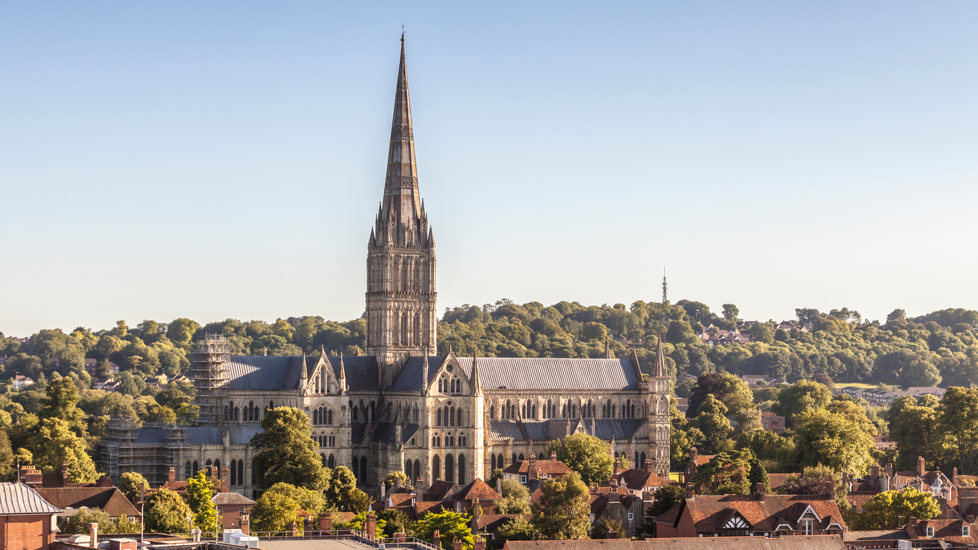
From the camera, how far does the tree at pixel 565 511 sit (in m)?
78.2

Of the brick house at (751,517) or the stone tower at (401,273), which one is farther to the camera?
the stone tower at (401,273)

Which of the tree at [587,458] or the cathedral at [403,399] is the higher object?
the cathedral at [403,399]

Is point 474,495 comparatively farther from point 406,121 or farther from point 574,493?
point 406,121

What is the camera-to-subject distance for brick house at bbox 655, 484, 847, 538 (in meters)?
73.8

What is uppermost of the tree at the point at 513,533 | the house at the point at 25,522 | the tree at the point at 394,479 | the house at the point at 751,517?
the house at the point at 25,522

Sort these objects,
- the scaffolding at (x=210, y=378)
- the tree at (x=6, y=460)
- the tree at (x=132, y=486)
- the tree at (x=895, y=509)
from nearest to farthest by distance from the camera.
→ the tree at (x=895, y=509) → the tree at (x=132, y=486) → the tree at (x=6, y=460) → the scaffolding at (x=210, y=378)

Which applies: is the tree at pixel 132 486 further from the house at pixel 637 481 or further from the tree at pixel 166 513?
the house at pixel 637 481

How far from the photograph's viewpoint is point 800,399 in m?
150

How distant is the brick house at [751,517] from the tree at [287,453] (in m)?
32.1

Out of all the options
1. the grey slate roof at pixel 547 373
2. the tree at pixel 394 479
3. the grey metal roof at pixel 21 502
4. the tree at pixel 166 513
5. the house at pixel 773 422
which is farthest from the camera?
the house at pixel 773 422

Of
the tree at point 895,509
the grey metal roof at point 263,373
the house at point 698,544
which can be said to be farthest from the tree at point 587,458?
the house at point 698,544

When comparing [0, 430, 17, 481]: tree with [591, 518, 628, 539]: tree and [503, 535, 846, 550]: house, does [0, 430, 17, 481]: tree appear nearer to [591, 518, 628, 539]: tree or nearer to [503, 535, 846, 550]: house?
[591, 518, 628, 539]: tree

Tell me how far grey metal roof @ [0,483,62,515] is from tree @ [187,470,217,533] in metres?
20.9

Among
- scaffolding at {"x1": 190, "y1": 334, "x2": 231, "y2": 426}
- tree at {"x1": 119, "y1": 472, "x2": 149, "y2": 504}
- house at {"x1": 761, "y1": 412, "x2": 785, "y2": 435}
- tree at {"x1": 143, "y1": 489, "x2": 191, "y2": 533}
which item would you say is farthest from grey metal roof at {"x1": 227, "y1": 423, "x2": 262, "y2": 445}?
house at {"x1": 761, "y1": 412, "x2": 785, "y2": 435}
